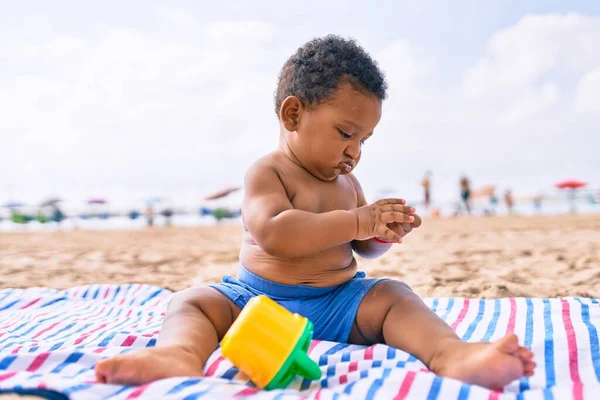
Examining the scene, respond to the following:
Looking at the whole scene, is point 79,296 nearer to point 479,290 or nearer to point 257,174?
point 257,174

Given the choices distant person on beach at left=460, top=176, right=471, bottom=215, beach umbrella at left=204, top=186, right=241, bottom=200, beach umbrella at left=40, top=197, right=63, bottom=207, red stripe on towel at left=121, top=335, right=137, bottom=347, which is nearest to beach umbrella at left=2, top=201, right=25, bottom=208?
beach umbrella at left=40, top=197, right=63, bottom=207

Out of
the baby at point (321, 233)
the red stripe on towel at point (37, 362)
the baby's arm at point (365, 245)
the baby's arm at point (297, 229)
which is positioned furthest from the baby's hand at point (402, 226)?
the red stripe on towel at point (37, 362)

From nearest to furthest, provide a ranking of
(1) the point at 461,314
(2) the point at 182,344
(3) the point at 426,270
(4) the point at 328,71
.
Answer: (2) the point at 182,344 → (4) the point at 328,71 → (1) the point at 461,314 → (3) the point at 426,270

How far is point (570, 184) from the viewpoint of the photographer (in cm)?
2064

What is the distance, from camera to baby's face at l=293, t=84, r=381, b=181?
5.65 feet

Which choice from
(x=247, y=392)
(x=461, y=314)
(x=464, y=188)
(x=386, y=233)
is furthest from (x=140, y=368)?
(x=464, y=188)

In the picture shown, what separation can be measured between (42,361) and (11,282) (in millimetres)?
2509

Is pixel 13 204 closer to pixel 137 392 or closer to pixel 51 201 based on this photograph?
pixel 51 201

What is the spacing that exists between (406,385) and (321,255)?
2.01 ft

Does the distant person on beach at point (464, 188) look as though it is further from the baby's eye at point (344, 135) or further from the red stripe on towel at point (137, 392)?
the red stripe on towel at point (137, 392)

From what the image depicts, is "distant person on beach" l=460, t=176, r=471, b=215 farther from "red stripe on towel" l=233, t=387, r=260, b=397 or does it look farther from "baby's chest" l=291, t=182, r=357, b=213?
"red stripe on towel" l=233, t=387, r=260, b=397

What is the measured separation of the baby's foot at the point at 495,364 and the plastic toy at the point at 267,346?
37 centimetres

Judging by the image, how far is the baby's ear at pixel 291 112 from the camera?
1.81m

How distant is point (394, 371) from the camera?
1358mm
